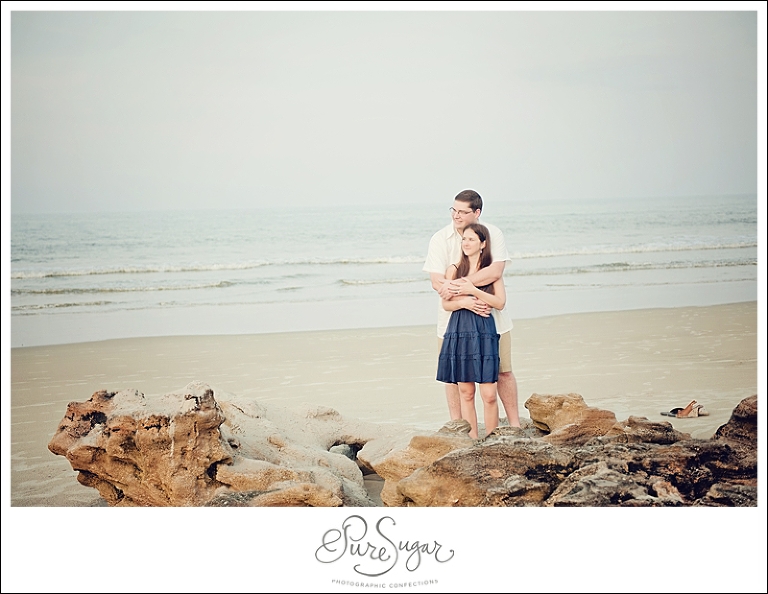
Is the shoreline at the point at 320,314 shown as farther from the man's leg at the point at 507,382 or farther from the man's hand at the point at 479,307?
the man's hand at the point at 479,307

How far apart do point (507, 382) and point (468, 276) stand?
2.35 ft

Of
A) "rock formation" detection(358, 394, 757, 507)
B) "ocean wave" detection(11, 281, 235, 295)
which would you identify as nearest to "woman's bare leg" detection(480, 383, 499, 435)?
"rock formation" detection(358, 394, 757, 507)

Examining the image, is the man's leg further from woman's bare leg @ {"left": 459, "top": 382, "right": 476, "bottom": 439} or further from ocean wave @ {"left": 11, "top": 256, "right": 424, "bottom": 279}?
ocean wave @ {"left": 11, "top": 256, "right": 424, "bottom": 279}

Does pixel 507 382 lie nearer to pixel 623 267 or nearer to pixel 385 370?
pixel 385 370

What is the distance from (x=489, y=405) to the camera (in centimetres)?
431

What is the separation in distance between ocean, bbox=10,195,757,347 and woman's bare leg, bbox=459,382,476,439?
350cm

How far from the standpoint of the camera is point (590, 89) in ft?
23.8

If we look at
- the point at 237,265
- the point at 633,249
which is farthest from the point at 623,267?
the point at 237,265

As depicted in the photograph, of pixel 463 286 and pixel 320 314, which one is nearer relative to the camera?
pixel 463 286

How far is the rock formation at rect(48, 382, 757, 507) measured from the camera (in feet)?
11.8

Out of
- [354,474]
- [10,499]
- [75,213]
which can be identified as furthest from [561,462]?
[75,213]

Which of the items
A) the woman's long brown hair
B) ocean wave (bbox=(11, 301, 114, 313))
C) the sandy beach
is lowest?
the sandy beach

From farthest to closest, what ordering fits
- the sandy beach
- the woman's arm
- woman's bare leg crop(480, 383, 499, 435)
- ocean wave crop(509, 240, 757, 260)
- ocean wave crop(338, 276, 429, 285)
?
ocean wave crop(509, 240, 757, 260) < ocean wave crop(338, 276, 429, 285) < the sandy beach < woman's bare leg crop(480, 383, 499, 435) < the woman's arm

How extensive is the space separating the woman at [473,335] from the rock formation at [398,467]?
375mm
